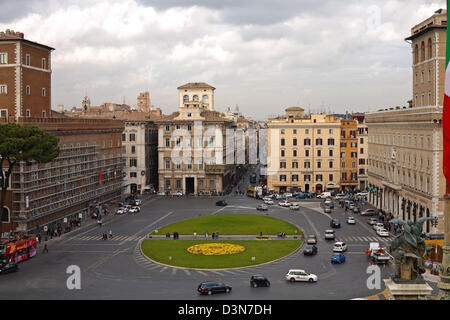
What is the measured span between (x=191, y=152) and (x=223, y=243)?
161ft

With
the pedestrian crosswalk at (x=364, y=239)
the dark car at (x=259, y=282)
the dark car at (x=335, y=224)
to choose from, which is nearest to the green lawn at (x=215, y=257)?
the pedestrian crosswalk at (x=364, y=239)

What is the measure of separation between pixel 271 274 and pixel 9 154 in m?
27.3

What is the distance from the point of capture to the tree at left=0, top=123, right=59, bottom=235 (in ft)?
171

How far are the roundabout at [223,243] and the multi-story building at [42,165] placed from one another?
13810 millimetres

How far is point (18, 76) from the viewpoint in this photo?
67125 mm

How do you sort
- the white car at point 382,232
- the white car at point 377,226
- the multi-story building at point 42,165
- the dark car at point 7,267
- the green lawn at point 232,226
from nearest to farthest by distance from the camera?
the dark car at point 7,267 → the multi-story building at point 42,165 → the white car at point 382,232 → the green lawn at point 232,226 → the white car at point 377,226

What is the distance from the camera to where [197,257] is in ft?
164

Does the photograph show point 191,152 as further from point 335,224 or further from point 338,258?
point 338,258

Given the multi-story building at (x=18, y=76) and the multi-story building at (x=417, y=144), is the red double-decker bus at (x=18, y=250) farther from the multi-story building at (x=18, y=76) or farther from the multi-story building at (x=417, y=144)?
the multi-story building at (x=417, y=144)

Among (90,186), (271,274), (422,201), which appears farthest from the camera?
(90,186)

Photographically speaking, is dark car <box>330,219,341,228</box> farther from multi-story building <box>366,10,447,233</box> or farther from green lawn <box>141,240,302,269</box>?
green lawn <box>141,240,302,269</box>

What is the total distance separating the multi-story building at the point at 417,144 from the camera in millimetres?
59781
